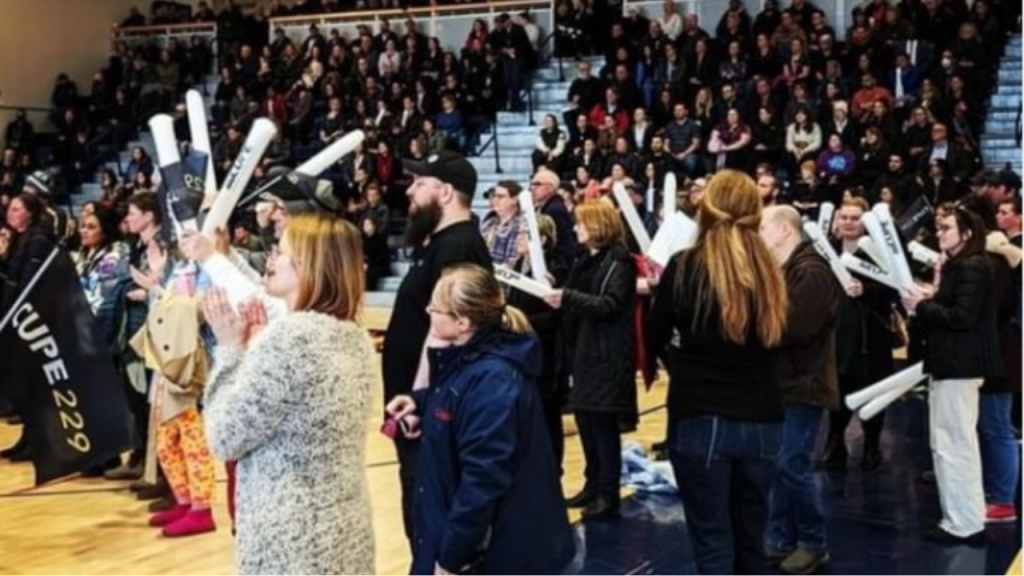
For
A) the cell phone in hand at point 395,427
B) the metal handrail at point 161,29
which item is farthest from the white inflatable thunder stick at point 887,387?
the metal handrail at point 161,29

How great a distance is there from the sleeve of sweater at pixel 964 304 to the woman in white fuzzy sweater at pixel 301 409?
2.55 m

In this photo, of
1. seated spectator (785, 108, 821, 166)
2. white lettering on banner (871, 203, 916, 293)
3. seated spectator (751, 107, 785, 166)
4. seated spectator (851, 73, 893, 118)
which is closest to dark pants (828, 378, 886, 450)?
white lettering on banner (871, 203, 916, 293)

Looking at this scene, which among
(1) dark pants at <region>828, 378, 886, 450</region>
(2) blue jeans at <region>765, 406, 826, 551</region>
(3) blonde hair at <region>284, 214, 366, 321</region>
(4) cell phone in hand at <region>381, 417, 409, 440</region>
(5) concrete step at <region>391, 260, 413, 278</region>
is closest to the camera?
(3) blonde hair at <region>284, 214, 366, 321</region>

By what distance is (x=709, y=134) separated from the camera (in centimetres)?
1324

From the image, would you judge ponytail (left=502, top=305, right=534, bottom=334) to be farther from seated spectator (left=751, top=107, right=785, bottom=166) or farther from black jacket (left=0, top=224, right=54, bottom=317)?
seated spectator (left=751, top=107, right=785, bottom=166)

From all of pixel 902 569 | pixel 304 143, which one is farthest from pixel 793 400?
pixel 304 143

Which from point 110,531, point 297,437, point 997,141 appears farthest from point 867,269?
point 997,141

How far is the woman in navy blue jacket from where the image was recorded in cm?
267

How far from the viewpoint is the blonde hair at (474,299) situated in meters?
2.80

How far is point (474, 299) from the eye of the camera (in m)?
2.81

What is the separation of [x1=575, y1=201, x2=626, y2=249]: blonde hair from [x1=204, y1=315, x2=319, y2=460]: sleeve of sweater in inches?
99.6

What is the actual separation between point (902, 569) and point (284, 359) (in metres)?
2.84

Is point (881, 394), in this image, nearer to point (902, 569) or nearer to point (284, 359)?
point (902, 569)

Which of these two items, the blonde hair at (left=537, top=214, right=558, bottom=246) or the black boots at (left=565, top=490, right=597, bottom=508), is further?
the blonde hair at (left=537, top=214, right=558, bottom=246)
